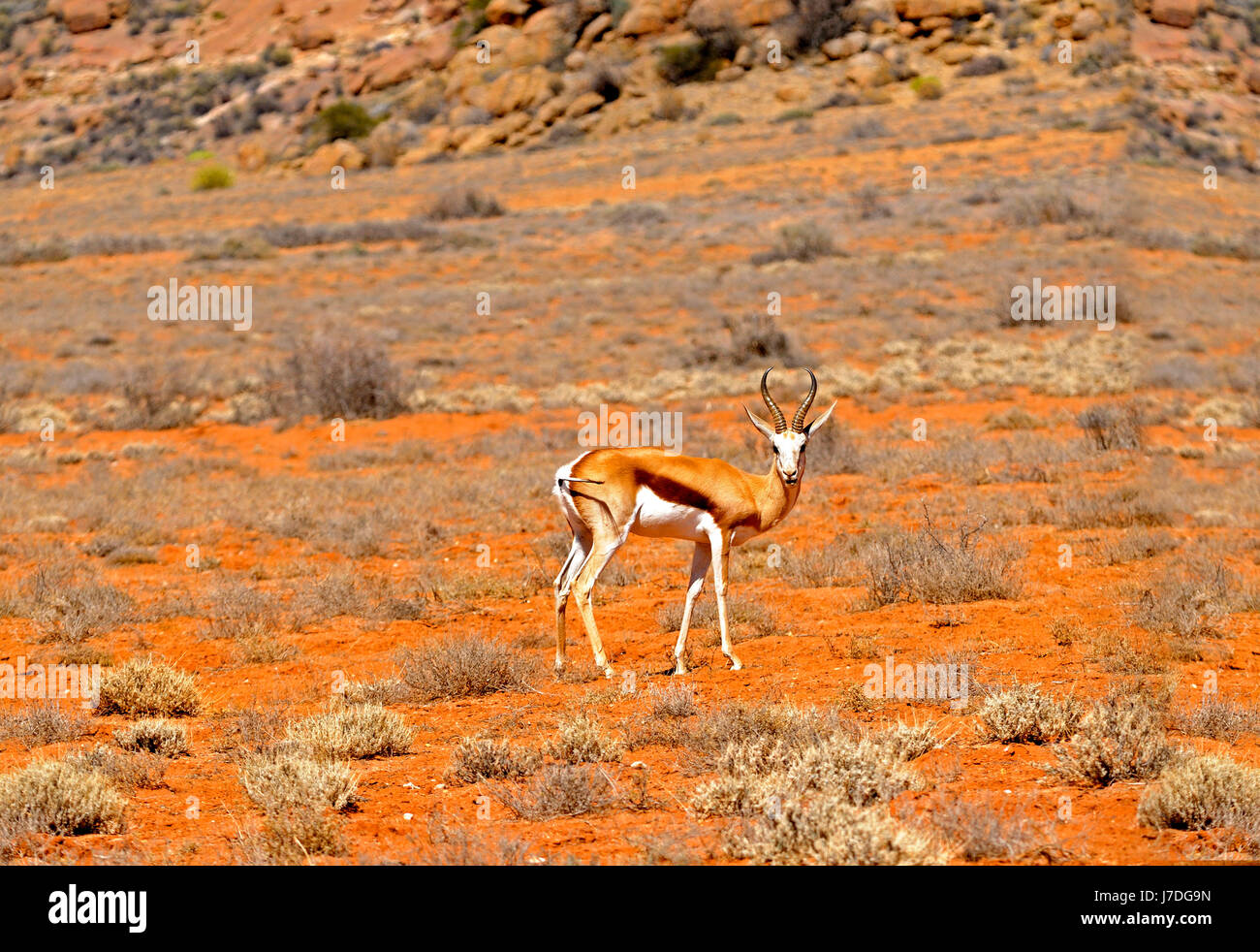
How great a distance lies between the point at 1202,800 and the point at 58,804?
5.03 m

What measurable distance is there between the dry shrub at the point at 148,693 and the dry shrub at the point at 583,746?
2.78 metres

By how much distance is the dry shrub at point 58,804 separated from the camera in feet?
18.5

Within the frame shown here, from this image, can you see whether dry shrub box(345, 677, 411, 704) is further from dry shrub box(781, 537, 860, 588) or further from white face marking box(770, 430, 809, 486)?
dry shrub box(781, 537, 860, 588)

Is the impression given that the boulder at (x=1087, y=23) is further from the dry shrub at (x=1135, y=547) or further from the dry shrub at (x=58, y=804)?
the dry shrub at (x=58, y=804)

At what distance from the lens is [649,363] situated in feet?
76.3

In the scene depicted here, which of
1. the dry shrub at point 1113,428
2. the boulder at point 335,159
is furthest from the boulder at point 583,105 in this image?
the dry shrub at point 1113,428

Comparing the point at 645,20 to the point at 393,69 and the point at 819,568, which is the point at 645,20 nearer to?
the point at 393,69

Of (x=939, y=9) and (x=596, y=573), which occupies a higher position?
(x=939, y=9)

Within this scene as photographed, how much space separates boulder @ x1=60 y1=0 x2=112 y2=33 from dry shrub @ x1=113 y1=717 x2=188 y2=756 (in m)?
97.1

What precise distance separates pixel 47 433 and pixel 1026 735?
18179 mm

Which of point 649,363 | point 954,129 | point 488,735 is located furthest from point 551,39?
point 488,735

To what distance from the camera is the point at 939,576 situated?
391 inches

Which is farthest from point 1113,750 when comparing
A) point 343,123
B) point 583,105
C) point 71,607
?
point 343,123

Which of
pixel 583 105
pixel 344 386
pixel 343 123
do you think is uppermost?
pixel 583 105
